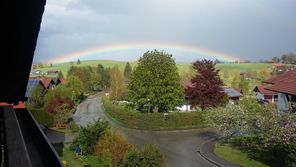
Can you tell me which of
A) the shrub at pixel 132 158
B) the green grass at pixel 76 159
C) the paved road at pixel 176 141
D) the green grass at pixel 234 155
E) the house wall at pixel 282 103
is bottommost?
the paved road at pixel 176 141

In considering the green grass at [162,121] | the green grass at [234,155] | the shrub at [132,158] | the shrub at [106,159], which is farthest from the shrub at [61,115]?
the shrub at [132,158]

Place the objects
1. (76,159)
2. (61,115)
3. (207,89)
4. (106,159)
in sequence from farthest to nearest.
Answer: (207,89) < (61,115) < (76,159) < (106,159)

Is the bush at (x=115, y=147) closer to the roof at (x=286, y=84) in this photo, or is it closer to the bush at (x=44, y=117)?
the roof at (x=286, y=84)

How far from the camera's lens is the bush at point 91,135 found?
22016 mm

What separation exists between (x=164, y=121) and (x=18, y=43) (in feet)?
→ 113

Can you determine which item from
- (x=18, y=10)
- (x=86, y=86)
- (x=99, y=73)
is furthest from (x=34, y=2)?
(x=99, y=73)

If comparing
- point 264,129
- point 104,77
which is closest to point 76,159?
point 264,129

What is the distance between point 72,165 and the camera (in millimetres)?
20359

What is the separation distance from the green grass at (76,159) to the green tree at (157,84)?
52.4 feet

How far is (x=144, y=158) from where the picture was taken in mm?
16203

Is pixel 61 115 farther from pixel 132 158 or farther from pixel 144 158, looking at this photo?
pixel 144 158

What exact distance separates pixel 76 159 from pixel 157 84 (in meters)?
18.7

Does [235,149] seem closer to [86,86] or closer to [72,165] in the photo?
[72,165]

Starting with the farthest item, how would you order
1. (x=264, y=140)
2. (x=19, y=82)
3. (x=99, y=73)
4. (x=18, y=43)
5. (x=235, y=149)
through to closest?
(x=99, y=73), (x=235, y=149), (x=264, y=140), (x=19, y=82), (x=18, y=43)
